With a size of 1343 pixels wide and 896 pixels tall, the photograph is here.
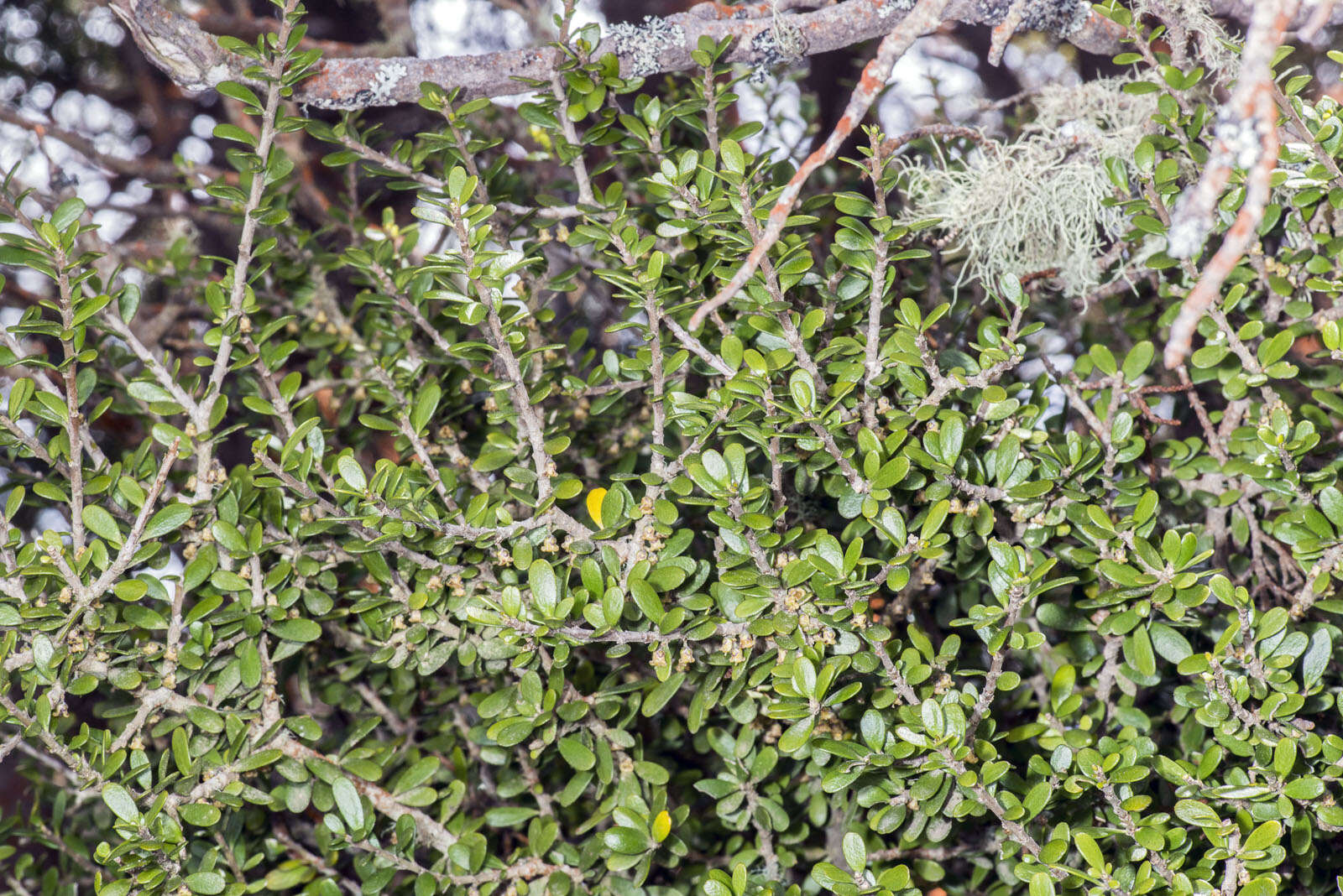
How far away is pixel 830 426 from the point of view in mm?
750

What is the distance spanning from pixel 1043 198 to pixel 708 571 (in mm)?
563

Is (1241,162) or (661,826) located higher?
(1241,162)

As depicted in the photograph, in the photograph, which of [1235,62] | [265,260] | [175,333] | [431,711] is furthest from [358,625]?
[1235,62]

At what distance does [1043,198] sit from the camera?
3.39ft

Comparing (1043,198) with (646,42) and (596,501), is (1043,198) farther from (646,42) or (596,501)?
(596,501)

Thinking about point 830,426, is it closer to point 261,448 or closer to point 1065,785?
point 1065,785

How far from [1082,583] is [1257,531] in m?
0.17

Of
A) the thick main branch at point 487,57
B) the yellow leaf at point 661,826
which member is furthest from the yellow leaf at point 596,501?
the thick main branch at point 487,57

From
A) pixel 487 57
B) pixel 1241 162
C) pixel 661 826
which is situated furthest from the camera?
pixel 487 57

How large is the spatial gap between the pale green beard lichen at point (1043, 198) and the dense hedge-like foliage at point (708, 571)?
21 millimetres

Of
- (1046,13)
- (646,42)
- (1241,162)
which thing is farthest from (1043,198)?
(1241,162)

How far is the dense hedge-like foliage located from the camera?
2.45ft

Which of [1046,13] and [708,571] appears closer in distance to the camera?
[708,571]

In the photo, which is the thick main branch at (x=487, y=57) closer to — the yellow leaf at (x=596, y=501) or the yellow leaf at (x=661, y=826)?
the yellow leaf at (x=596, y=501)
